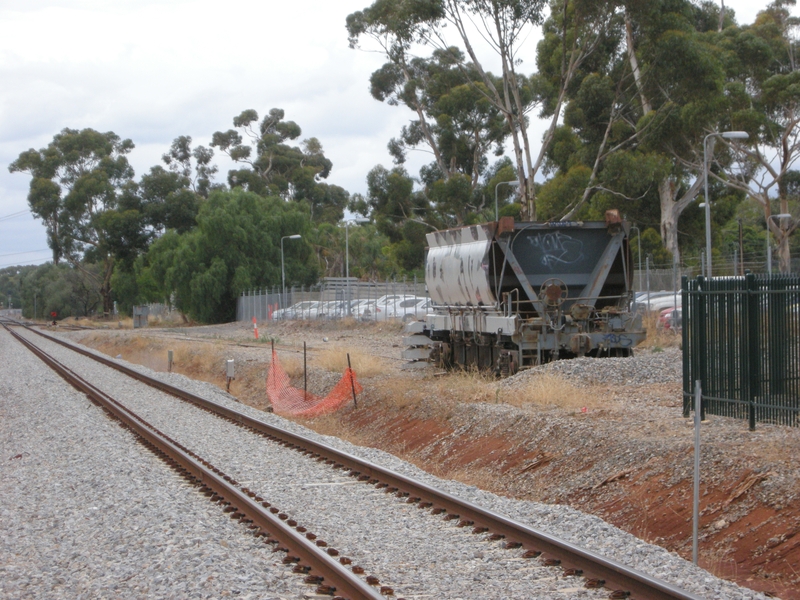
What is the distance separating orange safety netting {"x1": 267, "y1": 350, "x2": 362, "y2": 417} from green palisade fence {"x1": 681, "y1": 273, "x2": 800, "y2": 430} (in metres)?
8.60

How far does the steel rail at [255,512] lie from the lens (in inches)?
239

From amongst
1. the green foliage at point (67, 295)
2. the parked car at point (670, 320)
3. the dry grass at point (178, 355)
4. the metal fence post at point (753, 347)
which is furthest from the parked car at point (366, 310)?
the green foliage at point (67, 295)

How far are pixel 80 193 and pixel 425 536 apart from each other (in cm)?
9493

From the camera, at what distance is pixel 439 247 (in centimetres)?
2217

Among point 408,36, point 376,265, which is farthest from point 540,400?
point 376,265

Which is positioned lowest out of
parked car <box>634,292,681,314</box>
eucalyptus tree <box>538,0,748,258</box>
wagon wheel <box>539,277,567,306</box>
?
parked car <box>634,292,681,314</box>

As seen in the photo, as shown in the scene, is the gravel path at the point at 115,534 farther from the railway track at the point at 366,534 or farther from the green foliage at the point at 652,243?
the green foliage at the point at 652,243

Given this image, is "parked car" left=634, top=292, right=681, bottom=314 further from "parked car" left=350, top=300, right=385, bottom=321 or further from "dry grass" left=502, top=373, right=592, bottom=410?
"dry grass" left=502, top=373, right=592, bottom=410

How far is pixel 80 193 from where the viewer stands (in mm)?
95375

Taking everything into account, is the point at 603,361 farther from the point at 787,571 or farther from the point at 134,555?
the point at 134,555

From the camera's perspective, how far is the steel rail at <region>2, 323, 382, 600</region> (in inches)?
239

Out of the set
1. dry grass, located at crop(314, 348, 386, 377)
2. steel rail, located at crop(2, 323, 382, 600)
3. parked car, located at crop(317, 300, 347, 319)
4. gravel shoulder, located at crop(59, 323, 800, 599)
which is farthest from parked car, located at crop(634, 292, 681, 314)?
steel rail, located at crop(2, 323, 382, 600)

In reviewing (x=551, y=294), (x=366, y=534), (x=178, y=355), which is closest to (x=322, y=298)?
(x=178, y=355)

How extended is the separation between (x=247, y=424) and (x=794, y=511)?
9.81m
